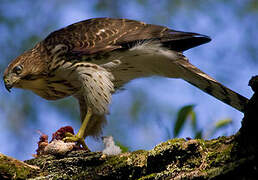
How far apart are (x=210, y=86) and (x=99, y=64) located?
60.2 inches

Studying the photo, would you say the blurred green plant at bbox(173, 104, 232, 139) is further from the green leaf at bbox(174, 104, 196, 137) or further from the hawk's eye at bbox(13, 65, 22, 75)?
the hawk's eye at bbox(13, 65, 22, 75)

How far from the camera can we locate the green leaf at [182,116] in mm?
4703

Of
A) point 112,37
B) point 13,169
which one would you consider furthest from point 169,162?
point 112,37

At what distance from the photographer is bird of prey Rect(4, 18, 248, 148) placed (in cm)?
548

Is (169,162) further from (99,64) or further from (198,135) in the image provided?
(99,64)

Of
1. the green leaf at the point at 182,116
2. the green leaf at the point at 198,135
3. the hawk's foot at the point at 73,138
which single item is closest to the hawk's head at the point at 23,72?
the hawk's foot at the point at 73,138

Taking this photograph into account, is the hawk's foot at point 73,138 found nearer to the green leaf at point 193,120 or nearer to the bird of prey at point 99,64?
the bird of prey at point 99,64

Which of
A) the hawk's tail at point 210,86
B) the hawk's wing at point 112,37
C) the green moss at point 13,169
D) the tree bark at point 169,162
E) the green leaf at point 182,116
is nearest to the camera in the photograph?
the tree bark at point 169,162

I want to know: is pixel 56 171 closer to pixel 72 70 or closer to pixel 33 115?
pixel 72 70

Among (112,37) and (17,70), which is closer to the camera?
(17,70)

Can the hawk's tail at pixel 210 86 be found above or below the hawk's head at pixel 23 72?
below

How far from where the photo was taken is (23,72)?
19.1 feet

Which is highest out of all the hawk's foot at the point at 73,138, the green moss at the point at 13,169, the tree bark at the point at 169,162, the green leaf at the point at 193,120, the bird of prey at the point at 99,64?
the bird of prey at the point at 99,64

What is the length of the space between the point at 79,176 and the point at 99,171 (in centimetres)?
19
